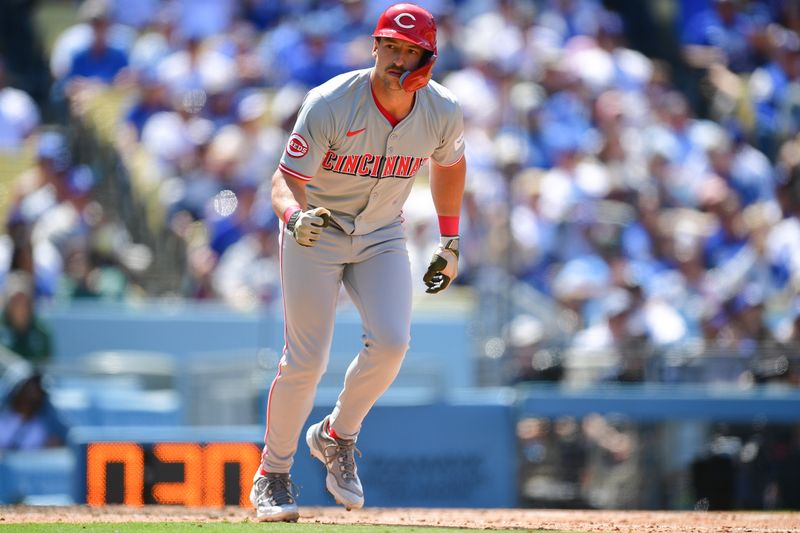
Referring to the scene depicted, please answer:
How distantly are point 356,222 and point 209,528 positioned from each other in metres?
1.37

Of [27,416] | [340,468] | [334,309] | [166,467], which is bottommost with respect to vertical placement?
[166,467]

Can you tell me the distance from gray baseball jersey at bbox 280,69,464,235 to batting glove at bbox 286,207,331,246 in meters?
0.23

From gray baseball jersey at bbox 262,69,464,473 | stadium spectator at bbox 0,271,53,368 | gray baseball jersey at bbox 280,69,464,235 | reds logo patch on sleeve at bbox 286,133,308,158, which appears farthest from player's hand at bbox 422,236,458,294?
stadium spectator at bbox 0,271,53,368

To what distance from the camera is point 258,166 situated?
11.7 m

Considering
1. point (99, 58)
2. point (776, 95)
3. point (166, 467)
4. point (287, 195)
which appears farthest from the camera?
point (776, 95)

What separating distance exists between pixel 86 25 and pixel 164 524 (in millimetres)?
8457

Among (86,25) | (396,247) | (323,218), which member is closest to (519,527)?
(396,247)

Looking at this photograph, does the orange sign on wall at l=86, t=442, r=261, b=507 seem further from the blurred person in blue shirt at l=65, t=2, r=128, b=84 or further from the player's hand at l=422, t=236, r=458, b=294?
the blurred person in blue shirt at l=65, t=2, r=128, b=84

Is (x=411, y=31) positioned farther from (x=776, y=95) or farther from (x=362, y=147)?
(x=776, y=95)

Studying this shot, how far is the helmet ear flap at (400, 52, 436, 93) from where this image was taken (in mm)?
5051

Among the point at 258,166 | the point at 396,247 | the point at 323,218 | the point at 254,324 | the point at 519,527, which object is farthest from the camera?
the point at 258,166

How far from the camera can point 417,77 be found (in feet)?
16.6

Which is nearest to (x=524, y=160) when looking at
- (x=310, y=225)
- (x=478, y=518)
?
(x=478, y=518)

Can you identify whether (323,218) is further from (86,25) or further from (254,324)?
(86,25)
